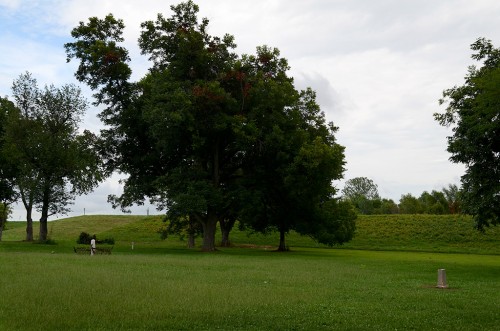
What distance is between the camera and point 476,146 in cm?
2939

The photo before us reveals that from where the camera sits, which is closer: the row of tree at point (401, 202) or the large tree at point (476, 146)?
the large tree at point (476, 146)

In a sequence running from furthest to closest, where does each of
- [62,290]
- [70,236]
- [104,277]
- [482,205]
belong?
[70,236]
[482,205]
[104,277]
[62,290]

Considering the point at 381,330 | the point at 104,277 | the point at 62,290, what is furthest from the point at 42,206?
the point at 381,330

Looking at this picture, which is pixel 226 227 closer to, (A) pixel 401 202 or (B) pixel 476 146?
(B) pixel 476 146

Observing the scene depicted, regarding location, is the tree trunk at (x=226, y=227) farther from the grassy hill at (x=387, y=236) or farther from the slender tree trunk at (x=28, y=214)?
the slender tree trunk at (x=28, y=214)

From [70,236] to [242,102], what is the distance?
56.4 metres

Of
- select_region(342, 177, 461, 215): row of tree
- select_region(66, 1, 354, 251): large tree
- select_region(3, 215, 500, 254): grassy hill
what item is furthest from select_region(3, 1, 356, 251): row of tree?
select_region(342, 177, 461, 215): row of tree

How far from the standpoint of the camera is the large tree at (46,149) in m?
53.2

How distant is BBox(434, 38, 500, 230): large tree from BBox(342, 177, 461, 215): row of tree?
6016 cm

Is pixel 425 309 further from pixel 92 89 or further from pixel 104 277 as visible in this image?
pixel 92 89

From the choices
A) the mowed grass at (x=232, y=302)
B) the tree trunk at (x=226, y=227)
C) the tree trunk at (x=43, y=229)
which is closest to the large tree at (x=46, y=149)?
the tree trunk at (x=43, y=229)

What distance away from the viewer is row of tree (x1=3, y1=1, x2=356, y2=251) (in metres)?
41.2

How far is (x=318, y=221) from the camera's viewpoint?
167 feet

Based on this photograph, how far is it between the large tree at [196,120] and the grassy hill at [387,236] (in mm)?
18678
